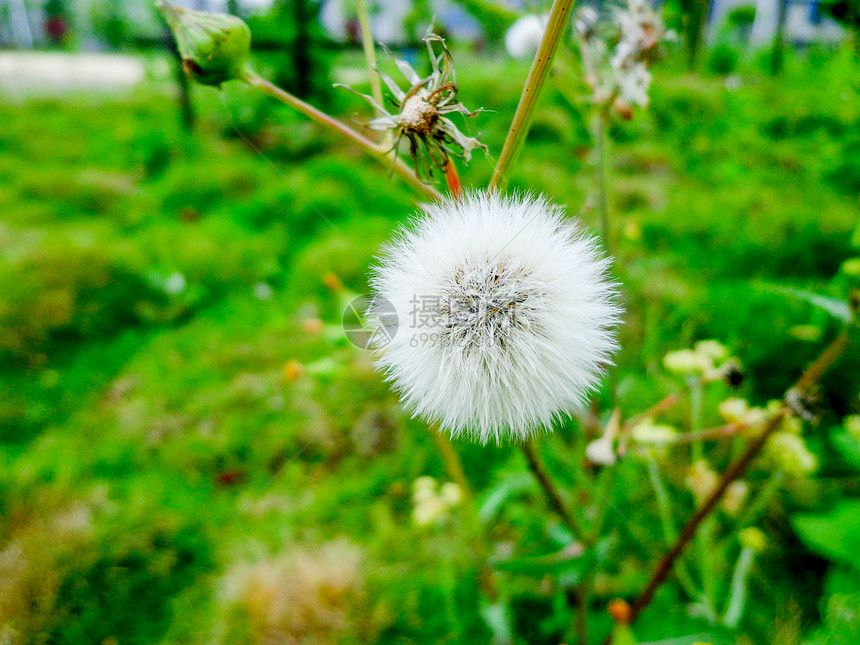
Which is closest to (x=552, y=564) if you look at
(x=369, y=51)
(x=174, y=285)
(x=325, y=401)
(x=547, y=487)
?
(x=547, y=487)

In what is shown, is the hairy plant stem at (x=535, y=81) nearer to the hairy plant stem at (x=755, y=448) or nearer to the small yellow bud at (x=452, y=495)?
the hairy plant stem at (x=755, y=448)

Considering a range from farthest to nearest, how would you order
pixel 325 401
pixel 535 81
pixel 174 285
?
pixel 174 285
pixel 325 401
pixel 535 81

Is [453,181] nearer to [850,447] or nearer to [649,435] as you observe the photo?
[649,435]

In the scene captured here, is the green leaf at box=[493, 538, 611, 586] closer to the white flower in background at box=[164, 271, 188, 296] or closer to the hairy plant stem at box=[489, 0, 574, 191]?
the hairy plant stem at box=[489, 0, 574, 191]

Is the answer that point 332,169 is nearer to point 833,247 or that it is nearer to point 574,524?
point 833,247

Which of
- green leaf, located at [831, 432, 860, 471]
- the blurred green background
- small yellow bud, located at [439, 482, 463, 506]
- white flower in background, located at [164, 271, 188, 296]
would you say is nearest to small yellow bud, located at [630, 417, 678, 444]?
the blurred green background
